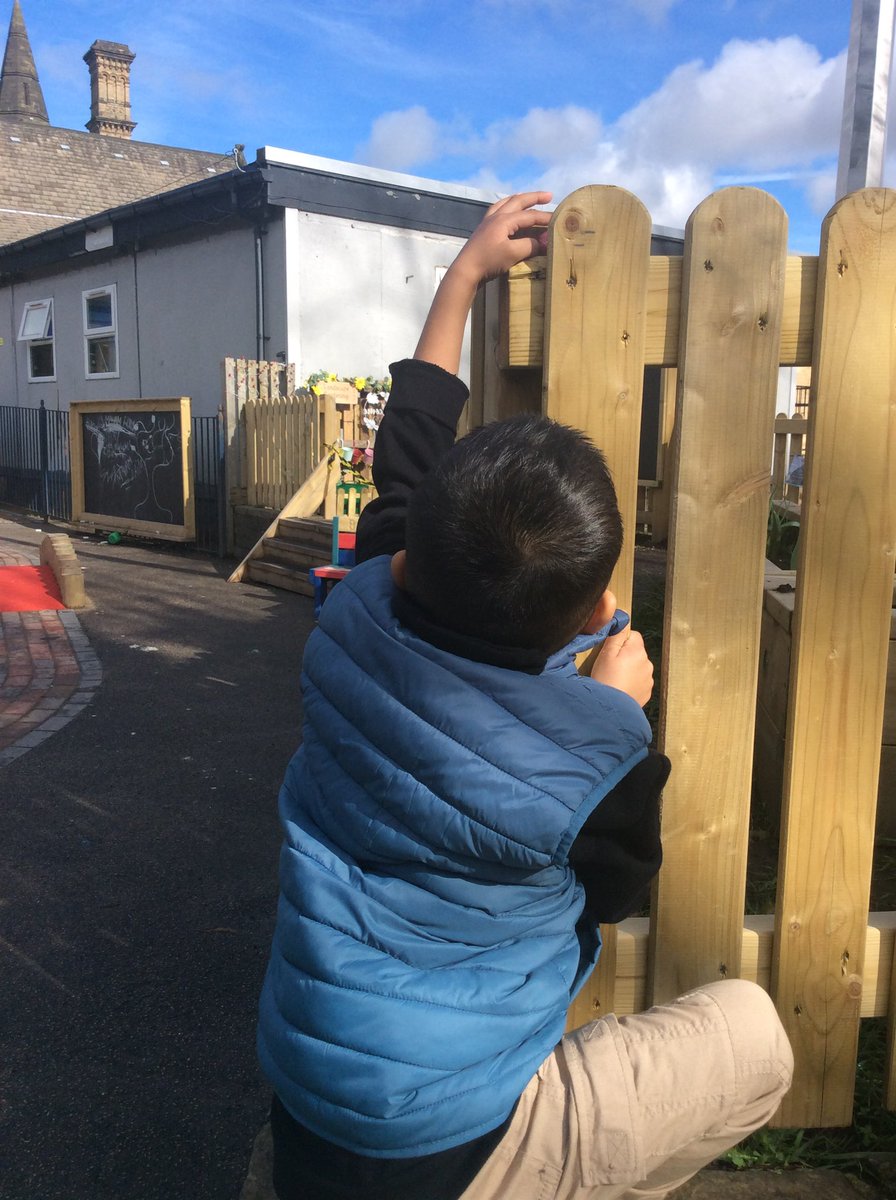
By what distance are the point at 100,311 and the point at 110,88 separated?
92.6 feet

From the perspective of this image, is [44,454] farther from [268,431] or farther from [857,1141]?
[857,1141]

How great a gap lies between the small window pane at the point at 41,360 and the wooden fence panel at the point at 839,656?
60.1ft

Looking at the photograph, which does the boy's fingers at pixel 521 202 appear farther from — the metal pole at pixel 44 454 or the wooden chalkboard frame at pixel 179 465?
the metal pole at pixel 44 454

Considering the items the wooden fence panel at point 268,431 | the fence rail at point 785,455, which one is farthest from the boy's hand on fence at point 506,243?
the wooden fence panel at point 268,431

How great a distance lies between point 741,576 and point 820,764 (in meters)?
0.41

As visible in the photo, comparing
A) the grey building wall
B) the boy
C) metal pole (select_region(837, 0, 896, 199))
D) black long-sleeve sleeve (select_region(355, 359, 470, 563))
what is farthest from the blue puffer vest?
the grey building wall

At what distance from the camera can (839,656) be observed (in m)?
1.88

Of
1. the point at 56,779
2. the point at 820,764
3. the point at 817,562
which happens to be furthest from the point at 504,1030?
the point at 56,779

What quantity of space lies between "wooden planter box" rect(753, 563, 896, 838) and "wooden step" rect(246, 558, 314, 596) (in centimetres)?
604

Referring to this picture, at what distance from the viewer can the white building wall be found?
12.5 metres

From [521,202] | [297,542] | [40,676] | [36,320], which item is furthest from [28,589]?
[36,320]

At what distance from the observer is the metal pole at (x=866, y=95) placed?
11.7ft

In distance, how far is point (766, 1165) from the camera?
2.08m

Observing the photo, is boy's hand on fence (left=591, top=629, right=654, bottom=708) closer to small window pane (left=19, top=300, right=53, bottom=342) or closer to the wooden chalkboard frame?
the wooden chalkboard frame
